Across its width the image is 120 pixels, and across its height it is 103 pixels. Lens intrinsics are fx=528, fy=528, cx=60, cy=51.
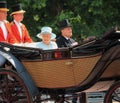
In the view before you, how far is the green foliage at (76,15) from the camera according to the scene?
1491 centimetres

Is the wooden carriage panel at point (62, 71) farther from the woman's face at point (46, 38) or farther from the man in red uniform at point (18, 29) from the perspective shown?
the man in red uniform at point (18, 29)

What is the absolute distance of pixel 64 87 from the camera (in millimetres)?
6328

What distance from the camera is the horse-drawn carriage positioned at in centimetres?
610

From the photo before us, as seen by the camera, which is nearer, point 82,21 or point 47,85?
point 47,85

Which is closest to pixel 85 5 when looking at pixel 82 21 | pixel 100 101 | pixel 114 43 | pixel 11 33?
pixel 82 21

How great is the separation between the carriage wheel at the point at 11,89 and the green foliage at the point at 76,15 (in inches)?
322

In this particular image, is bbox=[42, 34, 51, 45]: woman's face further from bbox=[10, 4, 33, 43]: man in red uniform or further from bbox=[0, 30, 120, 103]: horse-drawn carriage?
bbox=[0, 30, 120, 103]: horse-drawn carriage

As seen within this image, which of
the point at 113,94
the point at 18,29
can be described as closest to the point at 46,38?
the point at 18,29

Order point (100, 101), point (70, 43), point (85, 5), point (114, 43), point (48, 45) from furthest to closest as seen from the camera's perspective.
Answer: point (85, 5), point (100, 101), point (70, 43), point (48, 45), point (114, 43)

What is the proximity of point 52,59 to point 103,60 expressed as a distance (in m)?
0.62

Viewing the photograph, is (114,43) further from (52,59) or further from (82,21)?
(82,21)

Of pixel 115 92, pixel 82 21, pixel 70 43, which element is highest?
pixel 82 21

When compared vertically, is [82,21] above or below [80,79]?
above

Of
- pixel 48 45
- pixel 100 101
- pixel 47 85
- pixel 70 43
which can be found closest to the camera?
pixel 47 85
